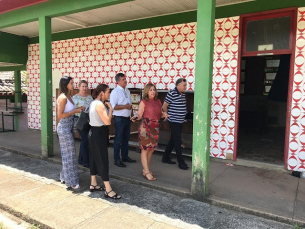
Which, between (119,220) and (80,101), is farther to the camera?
(80,101)

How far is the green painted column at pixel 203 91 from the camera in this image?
3.42 m

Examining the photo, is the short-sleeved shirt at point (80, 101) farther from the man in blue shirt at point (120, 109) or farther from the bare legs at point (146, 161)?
the bare legs at point (146, 161)

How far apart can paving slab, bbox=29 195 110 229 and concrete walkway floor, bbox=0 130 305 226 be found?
91 centimetres

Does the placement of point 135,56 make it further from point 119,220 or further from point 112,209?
point 119,220

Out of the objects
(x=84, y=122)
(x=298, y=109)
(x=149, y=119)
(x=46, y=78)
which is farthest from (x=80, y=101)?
(x=298, y=109)

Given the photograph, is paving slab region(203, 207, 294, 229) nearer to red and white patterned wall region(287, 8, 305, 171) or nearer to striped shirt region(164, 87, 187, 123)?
striped shirt region(164, 87, 187, 123)

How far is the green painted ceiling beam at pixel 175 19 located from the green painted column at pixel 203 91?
178cm

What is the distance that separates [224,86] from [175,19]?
6.32 feet

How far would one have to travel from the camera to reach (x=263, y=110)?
8438mm

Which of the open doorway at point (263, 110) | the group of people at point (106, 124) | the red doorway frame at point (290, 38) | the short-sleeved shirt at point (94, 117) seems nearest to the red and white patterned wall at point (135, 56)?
the red doorway frame at point (290, 38)

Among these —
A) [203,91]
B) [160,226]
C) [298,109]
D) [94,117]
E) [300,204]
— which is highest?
[203,91]

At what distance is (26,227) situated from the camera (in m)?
3.08

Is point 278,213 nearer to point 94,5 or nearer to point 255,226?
point 255,226

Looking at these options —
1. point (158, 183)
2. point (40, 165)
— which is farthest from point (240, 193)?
point (40, 165)
